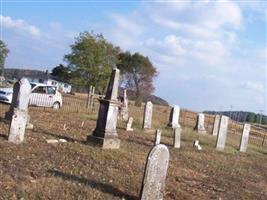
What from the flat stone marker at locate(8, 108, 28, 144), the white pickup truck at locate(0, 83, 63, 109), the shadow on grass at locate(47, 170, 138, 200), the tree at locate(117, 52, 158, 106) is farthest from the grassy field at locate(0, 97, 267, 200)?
the tree at locate(117, 52, 158, 106)

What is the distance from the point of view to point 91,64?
63.6m

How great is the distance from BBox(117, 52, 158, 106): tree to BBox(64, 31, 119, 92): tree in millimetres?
33204

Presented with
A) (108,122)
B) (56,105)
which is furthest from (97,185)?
(56,105)

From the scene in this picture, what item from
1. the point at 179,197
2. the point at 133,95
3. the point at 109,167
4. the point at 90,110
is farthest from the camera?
the point at 133,95

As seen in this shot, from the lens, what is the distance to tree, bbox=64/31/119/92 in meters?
63.3

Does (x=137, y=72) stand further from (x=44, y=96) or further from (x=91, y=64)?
(x=44, y=96)

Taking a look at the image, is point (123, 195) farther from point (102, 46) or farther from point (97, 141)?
point (102, 46)

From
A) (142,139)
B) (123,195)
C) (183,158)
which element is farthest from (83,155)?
(142,139)

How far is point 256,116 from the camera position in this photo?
121 m

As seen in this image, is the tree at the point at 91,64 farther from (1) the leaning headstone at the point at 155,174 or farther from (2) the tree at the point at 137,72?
(1) the leaning headstone at the point at 155,174

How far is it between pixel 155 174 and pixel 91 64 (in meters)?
53.2

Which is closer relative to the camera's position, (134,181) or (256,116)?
(134,181)

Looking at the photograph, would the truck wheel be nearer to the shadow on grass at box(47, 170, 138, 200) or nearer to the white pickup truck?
Answer: the white pickup truck

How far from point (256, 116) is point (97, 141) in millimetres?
108123
